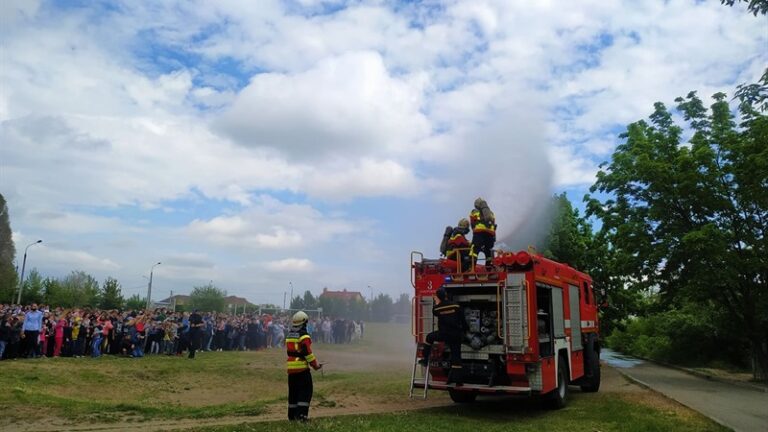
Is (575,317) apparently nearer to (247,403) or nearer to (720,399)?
(720,399)

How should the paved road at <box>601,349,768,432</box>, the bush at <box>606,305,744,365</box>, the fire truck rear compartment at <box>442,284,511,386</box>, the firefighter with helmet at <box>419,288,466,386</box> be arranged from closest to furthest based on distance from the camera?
the fire truck rear compartment at <box>442,284,511,386</box>, the firefighter with helmet at <box>419,288,466,386</box>, the paved road at <box>601,349,768,432</box>, the bush at <box>606,305,744,365</box>

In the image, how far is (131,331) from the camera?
63.5 ft

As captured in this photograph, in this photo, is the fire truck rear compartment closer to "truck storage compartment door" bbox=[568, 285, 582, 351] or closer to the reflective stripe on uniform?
"truck storage compartment door" bbox=[568, 285, 582, 351]

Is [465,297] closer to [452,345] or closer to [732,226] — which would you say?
[452,345]

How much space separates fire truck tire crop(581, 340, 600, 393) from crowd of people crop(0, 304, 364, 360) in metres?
12.8

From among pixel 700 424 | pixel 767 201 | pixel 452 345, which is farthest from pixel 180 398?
pixel 767 201

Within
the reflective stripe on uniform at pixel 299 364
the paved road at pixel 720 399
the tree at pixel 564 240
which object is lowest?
the paved road at pixel 720 399

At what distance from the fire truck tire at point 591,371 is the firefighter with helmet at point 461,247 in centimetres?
443

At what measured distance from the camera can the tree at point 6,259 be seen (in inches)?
1975

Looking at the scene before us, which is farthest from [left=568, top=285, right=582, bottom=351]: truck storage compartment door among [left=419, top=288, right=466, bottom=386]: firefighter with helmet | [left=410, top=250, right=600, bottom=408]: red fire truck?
[left=419, top=288, right=466, bottom=386]: firefighter with helmet

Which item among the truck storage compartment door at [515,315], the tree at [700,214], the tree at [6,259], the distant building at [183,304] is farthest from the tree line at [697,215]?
the tree at [6,259]

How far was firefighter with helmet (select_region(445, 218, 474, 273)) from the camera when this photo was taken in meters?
11.1

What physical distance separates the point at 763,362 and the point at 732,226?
447 centimetres

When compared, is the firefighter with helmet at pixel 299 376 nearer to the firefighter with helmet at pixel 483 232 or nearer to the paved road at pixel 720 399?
the firefighter with helmet at pixel 483 232
